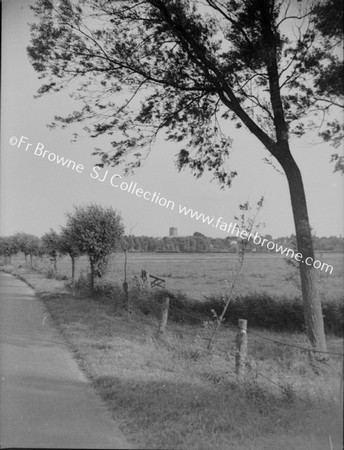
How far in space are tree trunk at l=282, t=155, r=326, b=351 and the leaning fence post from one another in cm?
54

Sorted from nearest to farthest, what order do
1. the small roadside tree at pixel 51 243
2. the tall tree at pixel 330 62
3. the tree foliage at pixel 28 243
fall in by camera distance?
the tall tree at pixel 330 62 → the tree foliage at pixel 28 243 → the small roadside tree at pixel 51 243

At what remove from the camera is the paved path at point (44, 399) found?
81.7 inches

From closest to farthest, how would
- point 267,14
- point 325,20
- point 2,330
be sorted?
1. point 325,20
2. point 267,14
3. point 2,330

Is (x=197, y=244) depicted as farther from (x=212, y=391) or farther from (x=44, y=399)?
(x=44, y=399)

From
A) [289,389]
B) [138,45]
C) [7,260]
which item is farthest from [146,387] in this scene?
[138,45]

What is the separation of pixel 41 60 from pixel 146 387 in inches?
89.4

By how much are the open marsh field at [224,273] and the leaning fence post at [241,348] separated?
233mm

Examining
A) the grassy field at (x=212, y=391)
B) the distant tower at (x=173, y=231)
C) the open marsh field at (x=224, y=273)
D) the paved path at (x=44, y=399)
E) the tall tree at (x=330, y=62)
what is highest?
the tall tree at (x=330, y=62)

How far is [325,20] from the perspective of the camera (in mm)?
1660

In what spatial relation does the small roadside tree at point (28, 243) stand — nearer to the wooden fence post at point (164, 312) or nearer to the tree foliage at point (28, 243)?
the tree foliage at point (28, 243)

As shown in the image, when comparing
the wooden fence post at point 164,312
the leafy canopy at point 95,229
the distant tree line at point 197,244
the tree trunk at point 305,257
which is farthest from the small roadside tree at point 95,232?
the tree trunk at point 305,257

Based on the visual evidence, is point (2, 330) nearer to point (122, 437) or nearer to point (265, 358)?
point (122, 437)

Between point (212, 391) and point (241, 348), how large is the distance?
1.05 feet

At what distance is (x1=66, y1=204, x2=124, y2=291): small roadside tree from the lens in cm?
306
